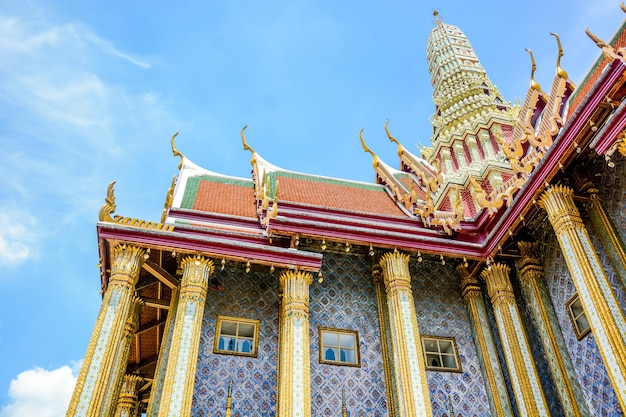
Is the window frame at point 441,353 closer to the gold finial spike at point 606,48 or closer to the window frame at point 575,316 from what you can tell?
the window frame at point 575,316

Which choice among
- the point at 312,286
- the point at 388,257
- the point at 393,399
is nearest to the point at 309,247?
the point at 312,286

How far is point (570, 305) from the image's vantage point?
7879 millimetres

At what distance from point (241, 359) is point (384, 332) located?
2361 mm

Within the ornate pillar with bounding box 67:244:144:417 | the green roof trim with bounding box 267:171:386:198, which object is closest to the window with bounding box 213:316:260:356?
the ornate pillar with bounding box 67:244:144:417

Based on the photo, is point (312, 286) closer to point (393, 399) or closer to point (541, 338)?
point (393, 399)

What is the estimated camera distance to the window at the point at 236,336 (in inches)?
312

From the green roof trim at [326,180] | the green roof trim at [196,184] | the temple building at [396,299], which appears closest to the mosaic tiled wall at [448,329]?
the temple building at [396,299]

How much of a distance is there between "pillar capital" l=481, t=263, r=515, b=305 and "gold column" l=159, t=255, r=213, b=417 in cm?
461

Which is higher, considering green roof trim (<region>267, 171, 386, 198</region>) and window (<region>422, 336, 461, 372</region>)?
green roof trim (<region>267, 171, 386, 198</region>)

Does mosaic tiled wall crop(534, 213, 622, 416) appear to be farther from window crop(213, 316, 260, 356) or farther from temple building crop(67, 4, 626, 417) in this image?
window crop(213, 316, 260, 356)

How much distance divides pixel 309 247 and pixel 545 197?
Answer: 12.3ft

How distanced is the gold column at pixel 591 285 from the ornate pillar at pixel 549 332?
1.24 meters

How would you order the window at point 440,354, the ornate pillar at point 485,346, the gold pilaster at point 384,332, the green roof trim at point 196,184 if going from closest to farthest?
the gold pilaster at point 384,332, the ornate pillar at point 485,346, the window at point 440,354, the green roof trim at point 196,184

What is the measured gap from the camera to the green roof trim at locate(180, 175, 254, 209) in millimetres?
10195
